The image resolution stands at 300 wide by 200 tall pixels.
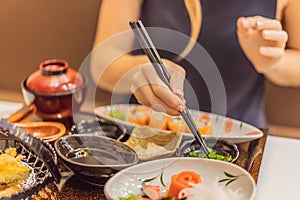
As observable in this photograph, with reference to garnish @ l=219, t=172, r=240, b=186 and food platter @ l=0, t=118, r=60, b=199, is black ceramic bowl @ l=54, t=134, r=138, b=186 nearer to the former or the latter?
food platter @ l=0, t=118, r=60, b=199

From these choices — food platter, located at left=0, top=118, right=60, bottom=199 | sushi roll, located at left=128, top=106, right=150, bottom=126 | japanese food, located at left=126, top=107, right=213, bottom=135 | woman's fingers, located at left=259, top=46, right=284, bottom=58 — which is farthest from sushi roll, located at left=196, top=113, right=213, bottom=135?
food platter, located at left=0, top=118, right=60, bottom=199

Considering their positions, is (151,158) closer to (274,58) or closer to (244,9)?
(274,58)

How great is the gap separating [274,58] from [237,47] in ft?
1.09

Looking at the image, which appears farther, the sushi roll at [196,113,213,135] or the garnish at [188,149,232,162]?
the sushi roll at [196,113,213,135]

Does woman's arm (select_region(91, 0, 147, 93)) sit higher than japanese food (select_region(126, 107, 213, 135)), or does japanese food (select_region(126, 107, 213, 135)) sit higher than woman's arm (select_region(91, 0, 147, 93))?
woman's arm (select_region(91, 0, 147, 93))

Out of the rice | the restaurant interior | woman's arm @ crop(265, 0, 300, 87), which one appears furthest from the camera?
the restaurant interior

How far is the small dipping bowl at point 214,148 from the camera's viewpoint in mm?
1071

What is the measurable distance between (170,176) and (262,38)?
13.8 inches

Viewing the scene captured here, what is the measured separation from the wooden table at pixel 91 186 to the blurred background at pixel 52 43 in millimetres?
634

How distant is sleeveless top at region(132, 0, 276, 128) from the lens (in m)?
1.42

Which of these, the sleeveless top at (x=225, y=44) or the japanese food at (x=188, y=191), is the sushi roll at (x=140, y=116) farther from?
the japanese food at (x=188, y=191)

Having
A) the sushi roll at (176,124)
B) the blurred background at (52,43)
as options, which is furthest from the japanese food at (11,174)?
the blurred background at (52,43)

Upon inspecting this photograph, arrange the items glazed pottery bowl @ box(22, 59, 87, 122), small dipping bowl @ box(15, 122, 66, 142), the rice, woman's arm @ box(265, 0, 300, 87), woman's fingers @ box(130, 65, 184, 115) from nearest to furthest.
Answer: the rice, woman's fingers @ box(130, 65, 184, 115), small dipping bowl @ box(15, 122, 66, 142), glazed pottery bowl @ box(22, 59, 87, 122), woman's arm @ box(265, 0, 300, 87)

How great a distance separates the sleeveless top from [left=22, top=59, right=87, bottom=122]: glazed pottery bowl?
0.28m
